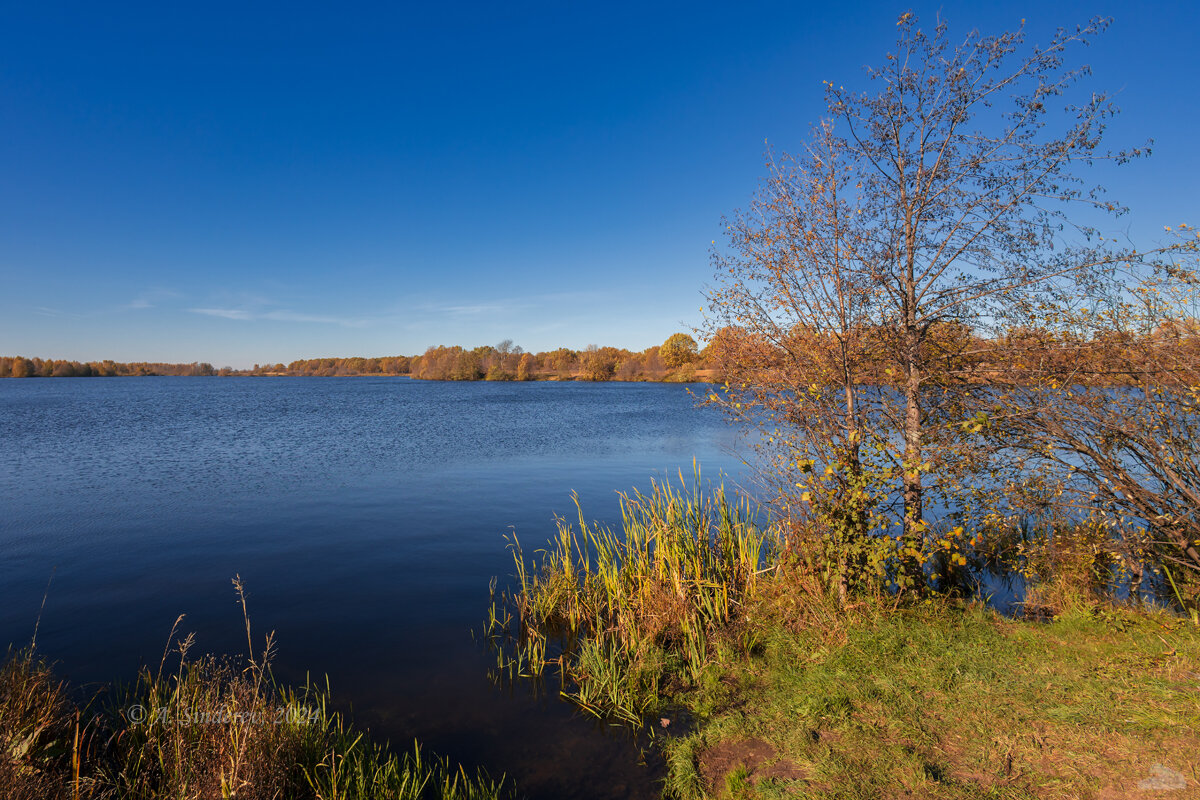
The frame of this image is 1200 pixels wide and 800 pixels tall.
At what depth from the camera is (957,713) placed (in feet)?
16.8

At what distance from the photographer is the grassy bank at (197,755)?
4137 mm

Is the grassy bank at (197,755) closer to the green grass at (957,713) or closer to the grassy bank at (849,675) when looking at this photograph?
the grassy bank at (849,675)

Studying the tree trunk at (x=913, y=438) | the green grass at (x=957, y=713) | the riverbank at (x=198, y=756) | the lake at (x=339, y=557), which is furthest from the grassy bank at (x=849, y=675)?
the riverbank at (x=198, y=756)

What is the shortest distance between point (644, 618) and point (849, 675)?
2513mm

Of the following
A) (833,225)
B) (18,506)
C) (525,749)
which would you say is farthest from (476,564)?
(18,506)

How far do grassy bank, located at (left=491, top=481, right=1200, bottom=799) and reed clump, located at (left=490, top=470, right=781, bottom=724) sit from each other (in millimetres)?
27

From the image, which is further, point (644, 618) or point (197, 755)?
point (644, 618)

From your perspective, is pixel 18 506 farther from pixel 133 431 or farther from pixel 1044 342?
pixel 1044 342

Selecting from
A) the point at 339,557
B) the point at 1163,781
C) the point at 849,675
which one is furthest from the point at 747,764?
the point at 339,557

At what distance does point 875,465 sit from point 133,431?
38.5 meters

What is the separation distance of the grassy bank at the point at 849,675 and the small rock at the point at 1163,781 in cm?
2

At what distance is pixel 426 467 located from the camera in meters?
21.8

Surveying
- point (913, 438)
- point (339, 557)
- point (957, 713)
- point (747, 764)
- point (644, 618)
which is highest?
point (913, 438)

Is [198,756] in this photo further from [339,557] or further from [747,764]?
[339,557]
